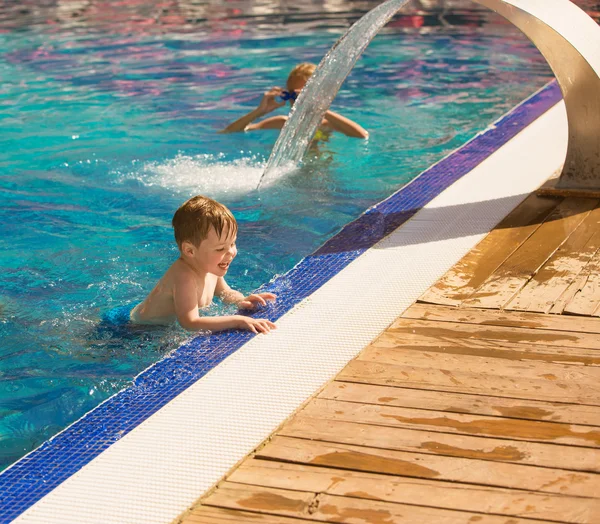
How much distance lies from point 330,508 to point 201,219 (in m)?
1.69

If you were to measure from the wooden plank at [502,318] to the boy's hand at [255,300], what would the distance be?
651 millimetres

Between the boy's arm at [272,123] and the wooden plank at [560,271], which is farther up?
the wooden plank at [560,271]

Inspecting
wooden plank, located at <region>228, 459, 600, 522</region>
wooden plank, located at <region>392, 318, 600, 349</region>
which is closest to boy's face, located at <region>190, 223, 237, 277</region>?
wooden plank, located at <region>392, 318, 600, 349</region>

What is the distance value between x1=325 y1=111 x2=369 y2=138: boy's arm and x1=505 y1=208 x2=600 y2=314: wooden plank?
10.3 feet

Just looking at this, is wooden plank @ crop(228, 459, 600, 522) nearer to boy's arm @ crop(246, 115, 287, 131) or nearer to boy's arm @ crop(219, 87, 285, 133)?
boy's arm @ crop(219, 87, 285, 133)

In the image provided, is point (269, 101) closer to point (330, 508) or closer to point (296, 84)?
point (296, 84)

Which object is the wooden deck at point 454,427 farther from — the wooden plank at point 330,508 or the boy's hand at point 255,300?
the boy's hand at point 255,300

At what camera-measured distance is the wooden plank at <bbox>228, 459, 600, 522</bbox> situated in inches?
92.9

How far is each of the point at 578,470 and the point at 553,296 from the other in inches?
55.2

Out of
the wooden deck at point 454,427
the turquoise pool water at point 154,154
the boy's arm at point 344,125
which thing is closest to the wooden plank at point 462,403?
the wooden deck at point 454,427

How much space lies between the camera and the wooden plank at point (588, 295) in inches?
144

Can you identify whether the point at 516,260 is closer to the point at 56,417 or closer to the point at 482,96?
the point at 56,417

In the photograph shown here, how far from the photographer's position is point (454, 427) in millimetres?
2799

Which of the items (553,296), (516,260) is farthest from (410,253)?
(553,296)
